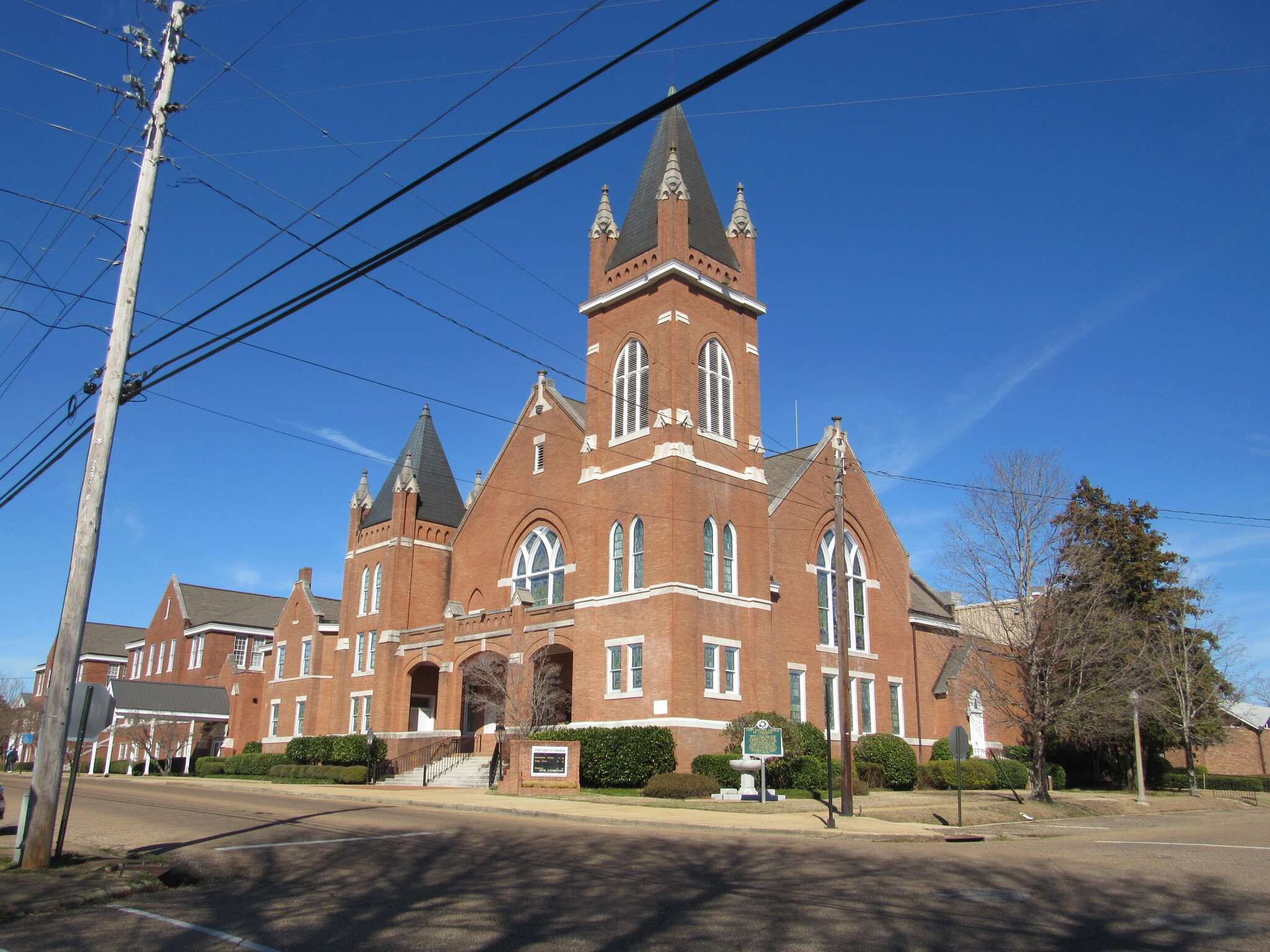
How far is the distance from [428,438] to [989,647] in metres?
27.2

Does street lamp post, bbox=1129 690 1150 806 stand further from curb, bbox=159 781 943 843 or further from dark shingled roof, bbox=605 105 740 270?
dark shingled roof, bbox=605 105 740 270

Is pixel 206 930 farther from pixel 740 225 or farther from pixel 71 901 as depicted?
pixel 740 225

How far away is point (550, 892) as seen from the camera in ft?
34.3

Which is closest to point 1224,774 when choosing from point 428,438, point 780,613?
point 780,613

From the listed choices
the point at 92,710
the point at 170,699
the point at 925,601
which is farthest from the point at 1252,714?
the point at 92,710

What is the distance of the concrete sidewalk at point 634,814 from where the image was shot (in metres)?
18.9

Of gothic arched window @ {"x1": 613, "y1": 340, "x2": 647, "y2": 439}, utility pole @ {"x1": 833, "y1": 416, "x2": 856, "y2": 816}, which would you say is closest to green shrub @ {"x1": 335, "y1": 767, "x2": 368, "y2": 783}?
gothic arched window @ {"x1": 613, "y1": 340, "x2": 647, "y2": 439}

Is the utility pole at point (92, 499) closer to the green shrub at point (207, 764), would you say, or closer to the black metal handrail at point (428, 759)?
the black metal handrail at point (428, 759)

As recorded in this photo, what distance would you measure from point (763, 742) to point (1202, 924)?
50.2 ft

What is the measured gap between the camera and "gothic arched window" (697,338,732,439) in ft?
114

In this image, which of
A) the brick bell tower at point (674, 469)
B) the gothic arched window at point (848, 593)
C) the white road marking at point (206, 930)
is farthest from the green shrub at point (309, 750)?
the white road marking at point (206, 930)

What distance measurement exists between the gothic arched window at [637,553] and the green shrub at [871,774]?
9.41 metres

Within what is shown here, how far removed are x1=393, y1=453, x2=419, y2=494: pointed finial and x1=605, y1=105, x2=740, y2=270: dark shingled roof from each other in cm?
1418

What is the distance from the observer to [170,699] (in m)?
54.6
